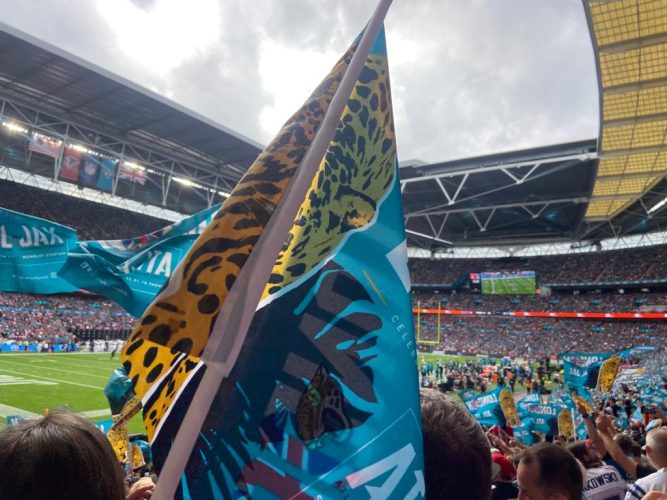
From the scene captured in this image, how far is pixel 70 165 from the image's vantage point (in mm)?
32000

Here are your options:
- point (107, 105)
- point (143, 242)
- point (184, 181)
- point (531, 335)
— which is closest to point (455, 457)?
point (143, 242)

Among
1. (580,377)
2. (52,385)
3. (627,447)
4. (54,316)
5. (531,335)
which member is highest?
(627,447)

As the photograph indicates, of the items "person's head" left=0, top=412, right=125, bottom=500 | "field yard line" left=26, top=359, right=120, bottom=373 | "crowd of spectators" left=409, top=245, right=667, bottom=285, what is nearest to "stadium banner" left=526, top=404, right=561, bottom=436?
"person's head" left=0, top=412, right=125, bottom=500

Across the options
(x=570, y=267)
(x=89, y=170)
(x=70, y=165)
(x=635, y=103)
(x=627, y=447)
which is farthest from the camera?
(x=570, y=267)

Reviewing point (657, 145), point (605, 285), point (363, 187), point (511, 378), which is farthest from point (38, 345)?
point (605, 285)

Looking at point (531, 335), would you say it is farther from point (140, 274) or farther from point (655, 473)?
point (140, 274)

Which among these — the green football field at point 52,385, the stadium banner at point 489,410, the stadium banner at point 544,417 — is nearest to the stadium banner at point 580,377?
the stadium banner at point 544,417

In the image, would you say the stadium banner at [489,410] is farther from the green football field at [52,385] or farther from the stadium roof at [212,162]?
the stadium roof at [212,162]

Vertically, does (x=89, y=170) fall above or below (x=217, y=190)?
below

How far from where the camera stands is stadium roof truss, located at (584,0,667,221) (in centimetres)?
1409

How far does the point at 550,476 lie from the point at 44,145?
3558 cm

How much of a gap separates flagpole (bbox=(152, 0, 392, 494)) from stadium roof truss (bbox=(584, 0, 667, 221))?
15735 mm

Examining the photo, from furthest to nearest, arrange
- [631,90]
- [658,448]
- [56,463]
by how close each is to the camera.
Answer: [631,90]
[658,448]
[56,463]

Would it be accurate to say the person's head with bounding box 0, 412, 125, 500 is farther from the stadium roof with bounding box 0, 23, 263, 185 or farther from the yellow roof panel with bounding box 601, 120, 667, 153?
the stadium roof with bounding box 0, 23, 263, 185
